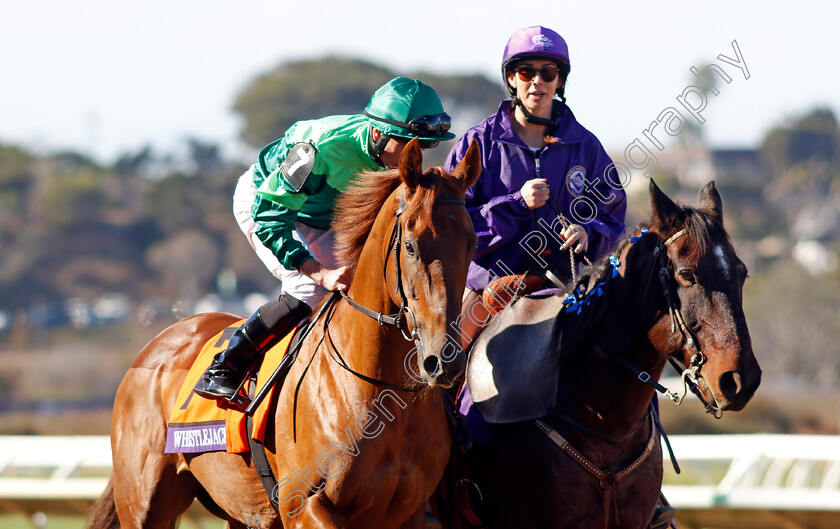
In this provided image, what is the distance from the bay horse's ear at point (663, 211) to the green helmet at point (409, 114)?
80 centimetres

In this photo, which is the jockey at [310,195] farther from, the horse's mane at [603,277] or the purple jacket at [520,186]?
the horse's mane at [603,277]

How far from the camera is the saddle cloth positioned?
432cm

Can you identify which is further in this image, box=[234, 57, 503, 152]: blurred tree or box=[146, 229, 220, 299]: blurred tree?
box=[234, 57, 503, 152]: blurred tree

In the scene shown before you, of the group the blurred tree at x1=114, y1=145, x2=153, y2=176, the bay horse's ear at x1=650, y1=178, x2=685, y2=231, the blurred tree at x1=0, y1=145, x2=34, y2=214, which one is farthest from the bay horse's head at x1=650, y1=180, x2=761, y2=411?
the blurred tree at x1=114, y1=145, x2=153, y2=176

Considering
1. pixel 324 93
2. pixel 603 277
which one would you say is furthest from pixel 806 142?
pixel 603 277

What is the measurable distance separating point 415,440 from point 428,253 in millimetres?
786

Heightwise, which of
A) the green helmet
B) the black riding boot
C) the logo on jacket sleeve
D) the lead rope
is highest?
the green helmet

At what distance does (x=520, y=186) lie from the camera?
4.59 m

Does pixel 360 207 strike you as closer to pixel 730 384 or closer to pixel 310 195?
pixel 310 195

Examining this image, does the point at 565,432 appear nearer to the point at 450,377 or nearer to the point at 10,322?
the point at 450,377

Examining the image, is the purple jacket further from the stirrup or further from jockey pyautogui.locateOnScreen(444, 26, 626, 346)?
the stirrup

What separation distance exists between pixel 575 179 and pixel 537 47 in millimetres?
595

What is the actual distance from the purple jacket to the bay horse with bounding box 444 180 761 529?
0.34 m

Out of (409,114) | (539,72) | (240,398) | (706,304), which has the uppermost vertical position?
(539,72)
